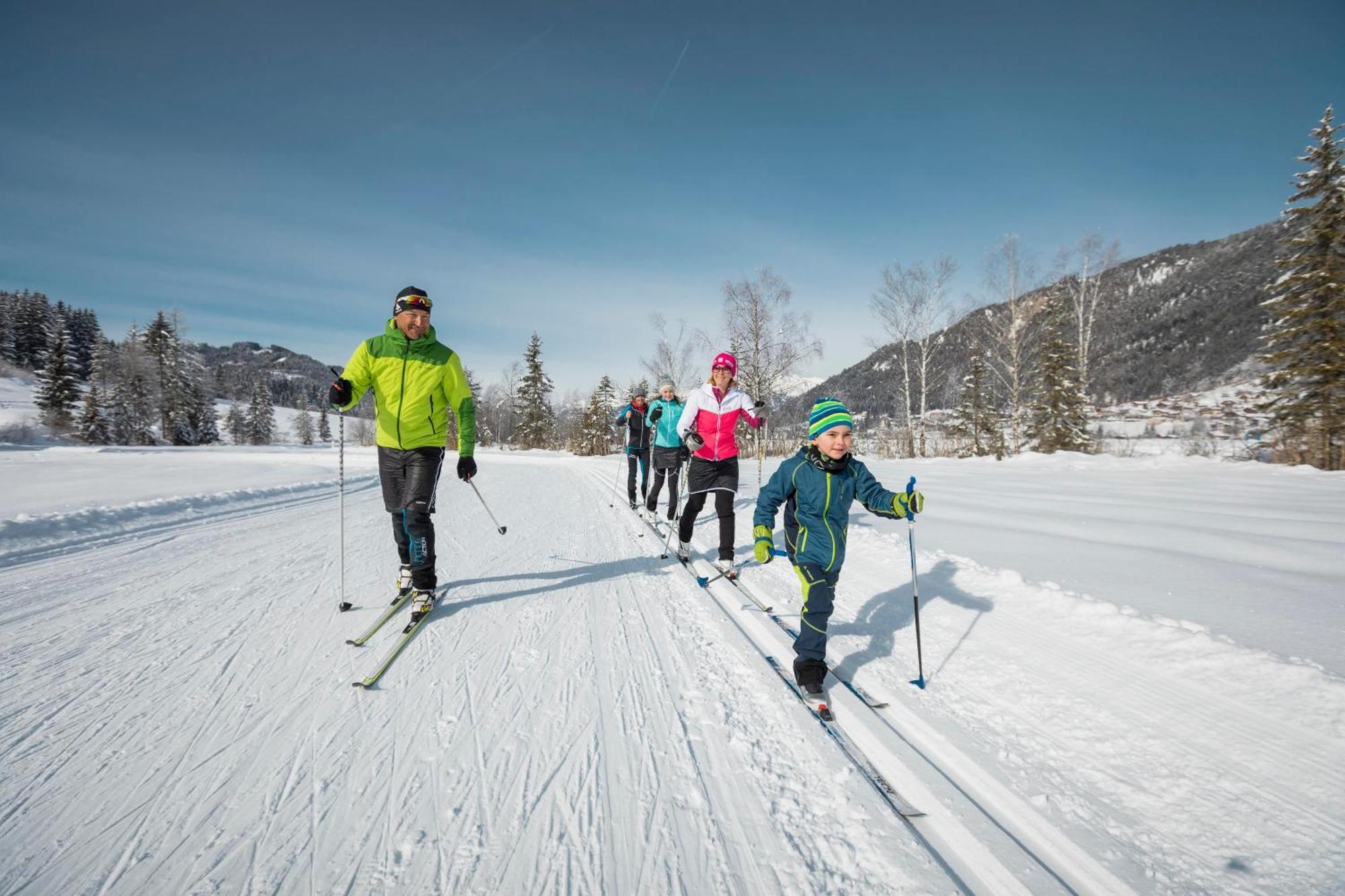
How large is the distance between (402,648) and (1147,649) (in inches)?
192

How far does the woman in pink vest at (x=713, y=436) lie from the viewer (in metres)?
5.42

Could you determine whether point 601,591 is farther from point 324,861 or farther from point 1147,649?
point 1147,649

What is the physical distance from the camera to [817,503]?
313 cm

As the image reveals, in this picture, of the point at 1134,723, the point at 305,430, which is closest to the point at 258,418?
the point at 305,430

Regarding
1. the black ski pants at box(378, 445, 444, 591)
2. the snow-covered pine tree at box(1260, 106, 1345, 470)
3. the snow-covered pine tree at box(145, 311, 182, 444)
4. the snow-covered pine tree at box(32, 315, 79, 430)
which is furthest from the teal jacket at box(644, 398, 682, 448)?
the snow-covered pine tree at box(145, 311, 182, 444)

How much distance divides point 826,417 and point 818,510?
61 centimetres

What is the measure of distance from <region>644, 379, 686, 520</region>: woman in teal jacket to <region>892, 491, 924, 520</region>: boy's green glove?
437 centimetres

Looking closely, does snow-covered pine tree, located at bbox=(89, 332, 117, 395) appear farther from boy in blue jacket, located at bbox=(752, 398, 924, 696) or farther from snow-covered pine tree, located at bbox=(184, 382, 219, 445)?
boy in blue jacket, located at bbox=(752, 398, 924, 696)

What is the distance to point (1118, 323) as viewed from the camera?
24828 millimetres

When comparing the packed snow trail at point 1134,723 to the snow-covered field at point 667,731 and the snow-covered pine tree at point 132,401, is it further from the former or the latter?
the snow-covered pine tree at point 132,401

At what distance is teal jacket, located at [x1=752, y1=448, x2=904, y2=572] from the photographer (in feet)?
10.0

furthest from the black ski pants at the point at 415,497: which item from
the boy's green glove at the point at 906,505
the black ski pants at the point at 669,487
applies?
the black ski pants at the point at 669,487

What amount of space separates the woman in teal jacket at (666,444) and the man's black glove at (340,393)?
4.27 meters

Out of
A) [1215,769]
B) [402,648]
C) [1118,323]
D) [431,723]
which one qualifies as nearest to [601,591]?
[402,648]
